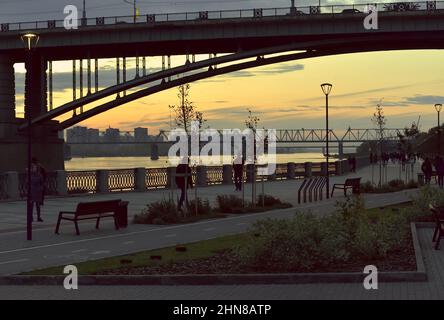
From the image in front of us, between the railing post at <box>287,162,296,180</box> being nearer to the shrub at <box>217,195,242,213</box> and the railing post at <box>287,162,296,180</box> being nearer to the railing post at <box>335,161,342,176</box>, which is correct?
the railing post at <box>335,161,342,176</box>

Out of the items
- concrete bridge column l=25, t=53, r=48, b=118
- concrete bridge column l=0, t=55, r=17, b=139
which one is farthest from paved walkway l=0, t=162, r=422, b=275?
concrete bridge column l=25, t=53, r=48, b=118

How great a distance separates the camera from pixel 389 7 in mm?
49469

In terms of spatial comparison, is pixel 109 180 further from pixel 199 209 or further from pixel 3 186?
pixel 199 209

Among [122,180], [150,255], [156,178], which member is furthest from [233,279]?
[156,178]

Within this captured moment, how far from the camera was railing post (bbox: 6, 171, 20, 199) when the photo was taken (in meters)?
28.9

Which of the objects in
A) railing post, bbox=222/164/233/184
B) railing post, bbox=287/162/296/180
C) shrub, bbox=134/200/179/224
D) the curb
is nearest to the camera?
the curb

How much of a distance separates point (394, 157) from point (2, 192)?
7556 cm

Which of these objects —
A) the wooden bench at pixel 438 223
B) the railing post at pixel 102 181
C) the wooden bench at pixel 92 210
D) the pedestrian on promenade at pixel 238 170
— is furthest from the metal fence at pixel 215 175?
the wooden bench at pixel 438 223

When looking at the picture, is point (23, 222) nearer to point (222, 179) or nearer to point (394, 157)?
point (222, 179)

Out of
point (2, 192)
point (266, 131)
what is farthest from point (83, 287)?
point (266, 131)

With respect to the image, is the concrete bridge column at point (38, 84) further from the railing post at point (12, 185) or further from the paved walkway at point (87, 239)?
the paved walkway at point (87, 239)

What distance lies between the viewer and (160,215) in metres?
20.2

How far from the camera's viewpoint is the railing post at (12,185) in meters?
28.9

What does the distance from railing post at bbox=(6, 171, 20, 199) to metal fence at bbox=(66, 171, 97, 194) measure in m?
3.36
